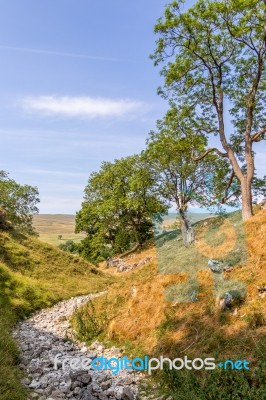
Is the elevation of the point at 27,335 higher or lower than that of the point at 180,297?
lower

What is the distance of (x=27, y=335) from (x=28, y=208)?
161 ft

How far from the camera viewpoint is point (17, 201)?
5912 centimetres

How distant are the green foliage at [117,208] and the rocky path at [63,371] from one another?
113 feet

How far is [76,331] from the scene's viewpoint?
1354cm

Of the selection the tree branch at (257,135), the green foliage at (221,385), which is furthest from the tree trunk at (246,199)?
the green foliage at (221,385)

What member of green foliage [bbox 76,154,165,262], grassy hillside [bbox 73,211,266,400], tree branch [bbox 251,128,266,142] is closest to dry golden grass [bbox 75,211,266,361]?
grassy hillside [bbox 73,211,266,400]

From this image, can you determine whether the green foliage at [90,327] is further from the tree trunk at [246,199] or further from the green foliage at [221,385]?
the tree trunk at [246,199]

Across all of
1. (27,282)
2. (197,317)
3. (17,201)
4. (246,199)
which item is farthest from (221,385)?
(17,201)

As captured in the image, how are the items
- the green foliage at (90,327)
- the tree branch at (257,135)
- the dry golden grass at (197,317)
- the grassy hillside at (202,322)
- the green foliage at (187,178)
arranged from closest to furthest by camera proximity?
the grassy hillside at (202,322)
the dry golden grass at (197,317)
the green foliage at (90,327)
the tree branch at (257,135)
the green foliage at (187,178)

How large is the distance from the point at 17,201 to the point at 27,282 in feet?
136

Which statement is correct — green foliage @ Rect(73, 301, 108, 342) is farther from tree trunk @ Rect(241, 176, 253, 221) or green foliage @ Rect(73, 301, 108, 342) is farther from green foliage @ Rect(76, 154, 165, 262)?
green foliage @ Rect(76, 154, 165, 262)

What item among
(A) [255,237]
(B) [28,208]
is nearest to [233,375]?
(A) [255,237]

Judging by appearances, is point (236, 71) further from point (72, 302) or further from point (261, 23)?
point (72, 302)

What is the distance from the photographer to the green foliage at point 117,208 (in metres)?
48.4
